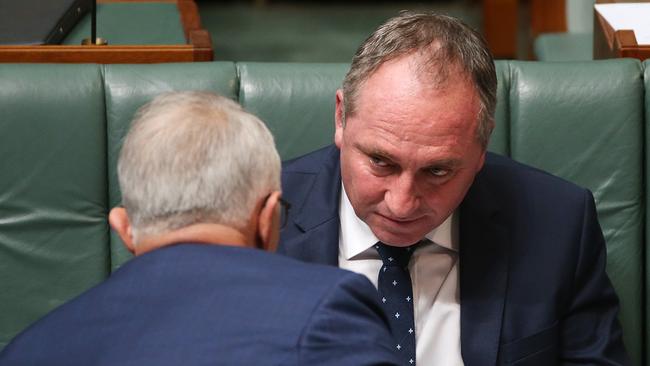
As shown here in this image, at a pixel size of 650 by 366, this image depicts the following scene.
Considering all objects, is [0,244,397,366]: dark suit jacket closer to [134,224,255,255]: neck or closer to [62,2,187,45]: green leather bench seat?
[134,224,255,255]: neck

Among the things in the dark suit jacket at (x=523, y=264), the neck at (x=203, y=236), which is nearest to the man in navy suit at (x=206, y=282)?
the neck at (x=203, y=236)

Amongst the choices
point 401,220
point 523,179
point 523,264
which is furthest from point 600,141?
point 401,220

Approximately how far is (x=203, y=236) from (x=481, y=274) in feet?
3.09

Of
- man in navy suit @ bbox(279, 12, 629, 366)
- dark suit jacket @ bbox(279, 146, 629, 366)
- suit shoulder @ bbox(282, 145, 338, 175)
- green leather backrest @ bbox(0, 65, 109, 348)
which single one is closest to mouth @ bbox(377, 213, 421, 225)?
man in navy suit @ bbox(279, 12, 629, 366)

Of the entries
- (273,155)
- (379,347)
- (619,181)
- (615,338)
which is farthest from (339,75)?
(379,347)

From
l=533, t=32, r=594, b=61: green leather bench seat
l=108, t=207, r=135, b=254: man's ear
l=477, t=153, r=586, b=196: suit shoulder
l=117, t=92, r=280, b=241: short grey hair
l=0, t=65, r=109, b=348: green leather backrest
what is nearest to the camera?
l=117, t=92, r=280, b=241: short grey hair

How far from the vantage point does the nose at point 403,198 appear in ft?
7.14

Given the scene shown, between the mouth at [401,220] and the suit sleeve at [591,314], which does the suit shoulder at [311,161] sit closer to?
the mouth at [401,220]

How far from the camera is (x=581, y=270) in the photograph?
7.84 ft

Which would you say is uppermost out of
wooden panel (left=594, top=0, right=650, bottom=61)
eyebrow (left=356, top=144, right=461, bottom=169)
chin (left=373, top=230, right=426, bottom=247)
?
wooden panel (left=594, top=0, right=650, bottom=61)

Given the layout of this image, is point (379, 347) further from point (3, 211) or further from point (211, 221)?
point (3, 211)

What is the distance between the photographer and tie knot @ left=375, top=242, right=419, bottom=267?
7.63ft

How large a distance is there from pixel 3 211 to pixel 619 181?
138cm

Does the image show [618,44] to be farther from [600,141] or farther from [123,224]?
[123,224]
